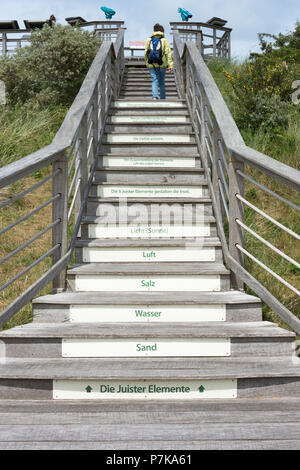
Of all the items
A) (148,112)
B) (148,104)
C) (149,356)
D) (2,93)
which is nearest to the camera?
(149,356)

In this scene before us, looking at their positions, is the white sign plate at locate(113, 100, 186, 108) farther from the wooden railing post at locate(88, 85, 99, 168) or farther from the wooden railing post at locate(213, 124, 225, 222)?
the wooden railing post at locate(213, 124, 225, 222)

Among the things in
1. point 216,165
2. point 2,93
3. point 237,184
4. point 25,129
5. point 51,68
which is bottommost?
point 237,184

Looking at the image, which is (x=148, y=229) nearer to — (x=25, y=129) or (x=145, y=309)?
(x=145, y=309)

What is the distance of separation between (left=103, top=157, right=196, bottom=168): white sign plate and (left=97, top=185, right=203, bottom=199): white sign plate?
52 centimetres

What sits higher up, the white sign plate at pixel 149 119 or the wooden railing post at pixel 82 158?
the white sign plate at pixel 149 119

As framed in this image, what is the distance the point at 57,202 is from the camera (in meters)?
3.51

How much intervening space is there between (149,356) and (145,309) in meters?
0.38

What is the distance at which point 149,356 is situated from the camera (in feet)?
9.05

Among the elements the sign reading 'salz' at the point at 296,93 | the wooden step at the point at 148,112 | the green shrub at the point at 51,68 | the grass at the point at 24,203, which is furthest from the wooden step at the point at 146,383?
the green shrub at the point at 51,68

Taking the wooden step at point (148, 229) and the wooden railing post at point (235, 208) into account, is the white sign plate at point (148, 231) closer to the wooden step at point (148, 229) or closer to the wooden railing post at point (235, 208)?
the wooden step at point (148, 229)

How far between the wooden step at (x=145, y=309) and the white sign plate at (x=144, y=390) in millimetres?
596

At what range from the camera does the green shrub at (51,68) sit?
30.9ft

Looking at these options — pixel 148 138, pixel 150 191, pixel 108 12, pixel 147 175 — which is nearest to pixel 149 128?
pixel 148 138
